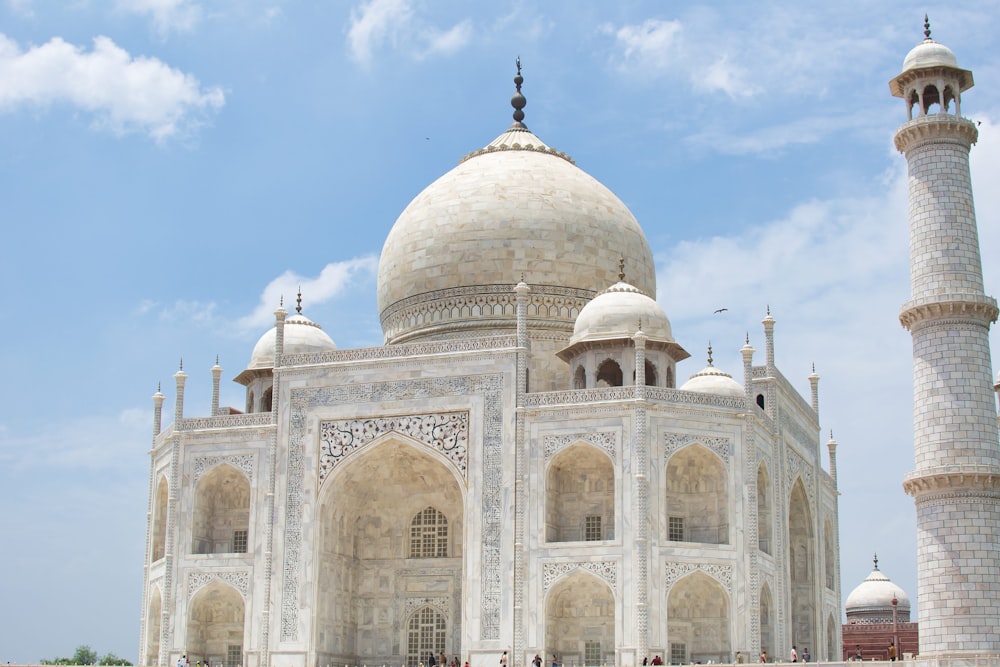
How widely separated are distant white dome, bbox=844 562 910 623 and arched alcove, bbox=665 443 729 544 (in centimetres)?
1775

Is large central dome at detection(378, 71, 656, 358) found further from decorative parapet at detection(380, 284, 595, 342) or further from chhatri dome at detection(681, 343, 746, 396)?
chhatri dome at detection(681, 343, 746, 396)

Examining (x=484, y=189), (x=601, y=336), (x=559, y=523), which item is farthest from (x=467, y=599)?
(x=484, y=189)

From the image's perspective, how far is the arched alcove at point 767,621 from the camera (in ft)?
80.7

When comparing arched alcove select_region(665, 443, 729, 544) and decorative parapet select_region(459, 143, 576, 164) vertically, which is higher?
decorative parapet select_region(459, 143, 576, 164)

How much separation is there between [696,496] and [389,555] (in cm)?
A: 612

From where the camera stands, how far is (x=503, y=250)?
28547mm

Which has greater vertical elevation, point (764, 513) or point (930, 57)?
point (930, 57)

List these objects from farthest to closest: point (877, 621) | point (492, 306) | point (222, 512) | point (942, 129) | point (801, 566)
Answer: point (877, 621)
point (801, 566)
point (492, 306)
point (222, 512)
point (942, 129)

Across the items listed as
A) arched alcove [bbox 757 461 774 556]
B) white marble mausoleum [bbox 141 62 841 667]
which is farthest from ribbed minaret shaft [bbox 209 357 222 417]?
arched alcove [bbox 757 461 774 556]

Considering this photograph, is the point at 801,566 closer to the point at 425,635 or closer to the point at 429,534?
the point at 429,534

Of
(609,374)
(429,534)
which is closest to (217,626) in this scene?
(429,534)

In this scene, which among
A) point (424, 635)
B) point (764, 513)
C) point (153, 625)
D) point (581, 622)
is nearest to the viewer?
point (581, 622)

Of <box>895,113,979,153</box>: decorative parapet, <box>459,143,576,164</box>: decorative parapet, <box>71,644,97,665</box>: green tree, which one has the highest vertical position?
<box>459,143,576,164</box>: decorative parapet

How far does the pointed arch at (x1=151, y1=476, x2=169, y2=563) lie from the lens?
27406 millimetres
